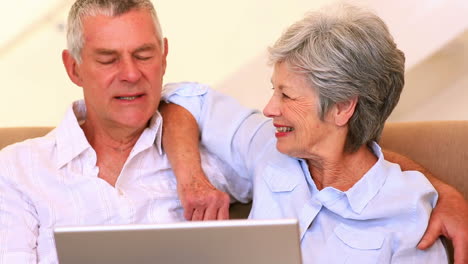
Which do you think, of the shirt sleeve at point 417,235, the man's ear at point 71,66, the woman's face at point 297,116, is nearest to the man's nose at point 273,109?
the woman's face at point 297,116

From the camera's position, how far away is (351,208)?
5.04 ft

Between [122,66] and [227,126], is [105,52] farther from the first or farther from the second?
[227,126]

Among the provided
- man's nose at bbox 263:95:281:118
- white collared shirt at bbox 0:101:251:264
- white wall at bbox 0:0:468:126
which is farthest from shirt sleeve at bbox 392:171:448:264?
white wall at bbox 0:0:468:126

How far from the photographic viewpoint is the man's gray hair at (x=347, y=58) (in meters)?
1.51

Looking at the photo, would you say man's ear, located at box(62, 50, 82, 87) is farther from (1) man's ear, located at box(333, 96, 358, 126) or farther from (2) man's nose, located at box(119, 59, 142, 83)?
(1) man's ear, located at box(333, 96, 358, 126)

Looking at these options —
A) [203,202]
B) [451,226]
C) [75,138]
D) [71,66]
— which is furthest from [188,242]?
[71,66]

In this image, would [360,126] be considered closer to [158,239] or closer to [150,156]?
[150,156]

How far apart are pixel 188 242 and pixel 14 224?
2.57 feet

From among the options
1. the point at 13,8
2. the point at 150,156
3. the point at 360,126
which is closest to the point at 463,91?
the point at 360,126

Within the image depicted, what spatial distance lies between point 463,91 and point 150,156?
151cm

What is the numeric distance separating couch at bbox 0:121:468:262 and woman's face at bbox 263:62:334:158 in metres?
0.35

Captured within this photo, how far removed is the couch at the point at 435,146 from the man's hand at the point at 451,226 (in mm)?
218

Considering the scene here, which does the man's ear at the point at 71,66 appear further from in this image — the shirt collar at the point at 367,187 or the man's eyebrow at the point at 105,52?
the shirt collar at the point at 367,187

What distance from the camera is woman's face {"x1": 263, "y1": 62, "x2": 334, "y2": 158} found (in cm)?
156
